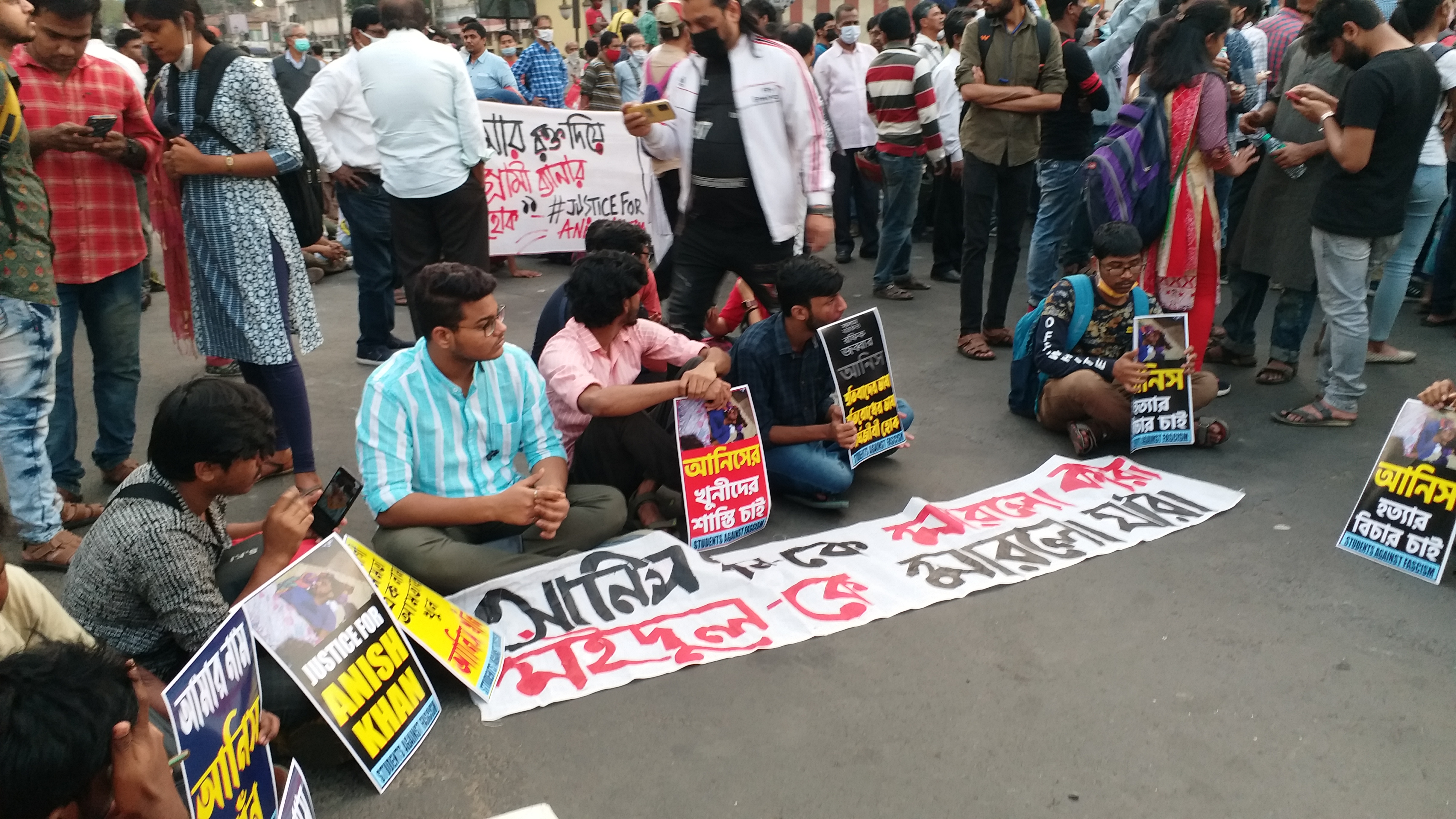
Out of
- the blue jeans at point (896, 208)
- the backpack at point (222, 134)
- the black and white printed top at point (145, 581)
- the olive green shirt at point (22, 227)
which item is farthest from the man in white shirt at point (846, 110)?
the black and white printed top at point (145, 581)

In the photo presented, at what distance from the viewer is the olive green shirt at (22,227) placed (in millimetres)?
3447

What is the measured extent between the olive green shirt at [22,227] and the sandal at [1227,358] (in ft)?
17.6

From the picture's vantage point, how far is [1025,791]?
8.73 feet

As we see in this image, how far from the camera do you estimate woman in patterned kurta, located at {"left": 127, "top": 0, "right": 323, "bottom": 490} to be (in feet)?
13.1

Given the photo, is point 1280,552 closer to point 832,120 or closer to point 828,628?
point 828,628

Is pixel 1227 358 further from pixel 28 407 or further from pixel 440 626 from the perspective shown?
pixel 28 407

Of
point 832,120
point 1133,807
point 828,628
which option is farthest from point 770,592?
point 832,120

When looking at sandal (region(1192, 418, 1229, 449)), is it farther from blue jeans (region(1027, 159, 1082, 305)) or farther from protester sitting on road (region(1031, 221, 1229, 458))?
blue jeans (region(1027, 159, 1082, 305))

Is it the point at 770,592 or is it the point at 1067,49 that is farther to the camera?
the point at 1067,49

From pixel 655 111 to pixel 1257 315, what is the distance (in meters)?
3.89

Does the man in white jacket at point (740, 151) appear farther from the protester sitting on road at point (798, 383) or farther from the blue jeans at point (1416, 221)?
the blue jeans at point (1416, 221)

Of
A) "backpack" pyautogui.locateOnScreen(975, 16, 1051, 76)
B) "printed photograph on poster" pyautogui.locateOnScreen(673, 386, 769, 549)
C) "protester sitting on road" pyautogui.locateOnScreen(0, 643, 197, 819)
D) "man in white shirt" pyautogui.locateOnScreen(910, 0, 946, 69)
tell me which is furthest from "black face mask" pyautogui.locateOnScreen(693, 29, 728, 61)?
"man in white shirt" pyautogui.locateOnScreen(910, 0, 946, 69)

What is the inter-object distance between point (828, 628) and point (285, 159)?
8.74 feet

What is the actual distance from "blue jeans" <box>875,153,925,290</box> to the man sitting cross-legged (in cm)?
444
